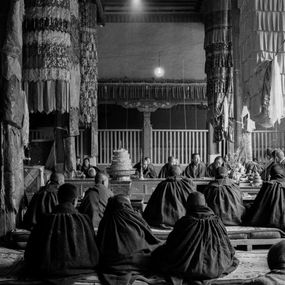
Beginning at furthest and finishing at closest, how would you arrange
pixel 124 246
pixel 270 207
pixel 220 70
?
pixel 220 70
pixel 270 207
pixel 124 246

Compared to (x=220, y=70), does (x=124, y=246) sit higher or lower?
lower

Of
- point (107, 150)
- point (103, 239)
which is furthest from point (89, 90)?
point (103, 239)

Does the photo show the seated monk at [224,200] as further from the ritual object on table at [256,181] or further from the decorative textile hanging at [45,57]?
the decorative textile hanging at [45,57]

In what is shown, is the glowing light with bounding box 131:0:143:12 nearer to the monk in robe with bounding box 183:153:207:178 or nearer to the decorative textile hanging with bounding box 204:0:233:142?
the decorative textile hanging with bounding box 204:0:233:142

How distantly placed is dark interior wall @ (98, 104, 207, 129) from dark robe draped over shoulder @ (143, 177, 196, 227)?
33.7 feet

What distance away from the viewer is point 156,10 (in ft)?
59.9

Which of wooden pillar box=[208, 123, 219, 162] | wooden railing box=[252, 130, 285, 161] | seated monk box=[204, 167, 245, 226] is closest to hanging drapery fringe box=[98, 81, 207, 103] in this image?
wooden pillar box=[208, 123, 219, 162]

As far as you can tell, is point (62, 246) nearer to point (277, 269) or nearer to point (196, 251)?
point (196, 251)

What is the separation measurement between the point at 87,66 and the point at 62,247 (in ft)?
31.1

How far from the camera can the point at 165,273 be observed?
549 cm

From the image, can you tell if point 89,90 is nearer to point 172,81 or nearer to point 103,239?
point 172,81

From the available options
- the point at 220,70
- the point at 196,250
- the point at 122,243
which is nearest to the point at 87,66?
Answer: the point at 220,70

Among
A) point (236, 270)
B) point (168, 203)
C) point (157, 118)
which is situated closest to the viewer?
point (236, 270)

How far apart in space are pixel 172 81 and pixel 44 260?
1303 cm
